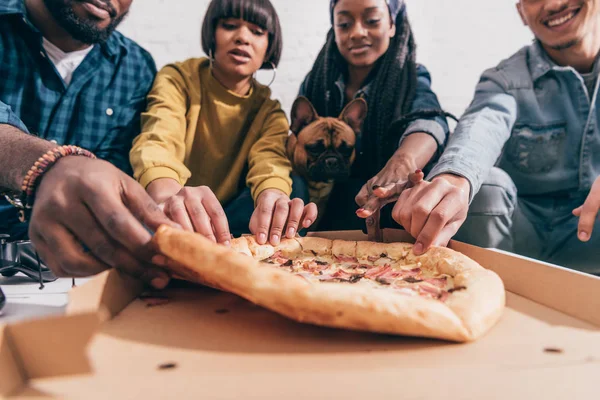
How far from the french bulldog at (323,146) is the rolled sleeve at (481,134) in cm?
55

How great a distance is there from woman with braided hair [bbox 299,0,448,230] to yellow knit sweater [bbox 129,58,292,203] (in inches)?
14.9

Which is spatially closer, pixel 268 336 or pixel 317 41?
pixel 268 336

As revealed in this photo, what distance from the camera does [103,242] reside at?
0.64 meters

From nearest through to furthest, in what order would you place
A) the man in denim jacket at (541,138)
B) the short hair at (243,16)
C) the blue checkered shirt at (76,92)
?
the man in denim jacket at (541,138) < the blue checkered shirt at (76,92) < the short hair at (243,16)

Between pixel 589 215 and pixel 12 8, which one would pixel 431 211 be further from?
pixel 12 8

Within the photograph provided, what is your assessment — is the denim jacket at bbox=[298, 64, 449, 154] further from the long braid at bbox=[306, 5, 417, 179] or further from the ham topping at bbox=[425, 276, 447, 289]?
the ham topping at bbox=[425, 276, 447, 289]

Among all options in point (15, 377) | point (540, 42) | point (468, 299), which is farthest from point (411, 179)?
point (540, 42)

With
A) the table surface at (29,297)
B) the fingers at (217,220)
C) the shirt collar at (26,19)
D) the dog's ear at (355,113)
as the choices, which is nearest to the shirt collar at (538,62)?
the dog's ear at (355,113)

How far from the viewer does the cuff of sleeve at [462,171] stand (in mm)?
1186

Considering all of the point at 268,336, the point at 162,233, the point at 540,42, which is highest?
the point at 540,42

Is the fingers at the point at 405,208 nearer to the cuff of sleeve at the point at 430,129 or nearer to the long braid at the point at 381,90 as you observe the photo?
the cuff of sleeve at the point at 430,129

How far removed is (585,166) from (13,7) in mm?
2189

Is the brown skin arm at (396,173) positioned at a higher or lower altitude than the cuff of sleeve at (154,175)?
higher

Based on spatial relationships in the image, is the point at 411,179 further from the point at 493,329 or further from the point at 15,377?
the point at 15,377
